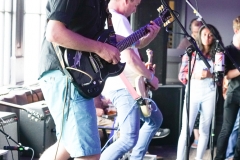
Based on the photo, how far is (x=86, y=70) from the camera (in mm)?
2418

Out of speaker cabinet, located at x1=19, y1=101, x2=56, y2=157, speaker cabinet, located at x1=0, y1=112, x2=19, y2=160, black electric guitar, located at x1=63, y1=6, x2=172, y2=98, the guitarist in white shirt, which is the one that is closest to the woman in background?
the guitarist in white shirt

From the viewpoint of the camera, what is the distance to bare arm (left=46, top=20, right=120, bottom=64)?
2285mm

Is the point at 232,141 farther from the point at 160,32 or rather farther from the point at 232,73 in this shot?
the point at 160,32

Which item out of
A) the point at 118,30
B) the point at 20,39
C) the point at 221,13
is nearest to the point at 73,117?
the point at 118,30

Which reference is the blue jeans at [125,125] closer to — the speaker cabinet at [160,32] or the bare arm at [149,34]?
the bare arm at [149,34]

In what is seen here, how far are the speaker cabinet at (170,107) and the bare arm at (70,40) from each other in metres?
3.22

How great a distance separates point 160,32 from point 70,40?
11.4ft

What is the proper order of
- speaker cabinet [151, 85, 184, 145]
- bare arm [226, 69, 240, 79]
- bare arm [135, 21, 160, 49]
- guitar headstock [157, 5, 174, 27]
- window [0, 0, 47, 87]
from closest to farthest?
bare arm [135, 21, 160, 49] → guitar headstock [157, 5, 174, 27] → bare arm [226, 69, 240, 79] → speaker cabinet [151, 85, 184, 145] → window [0, 0, 47, 87]

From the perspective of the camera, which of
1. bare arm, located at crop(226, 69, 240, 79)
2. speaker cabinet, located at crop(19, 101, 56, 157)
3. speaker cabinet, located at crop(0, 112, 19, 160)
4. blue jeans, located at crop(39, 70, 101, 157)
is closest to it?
blue jeans, located at crop(39, 70, 101, 157)

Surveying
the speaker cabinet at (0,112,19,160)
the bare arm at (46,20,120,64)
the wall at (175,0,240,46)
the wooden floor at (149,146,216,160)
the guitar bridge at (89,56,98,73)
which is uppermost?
the wall at (175,0,240,46)

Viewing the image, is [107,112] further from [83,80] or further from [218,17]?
[218,17]

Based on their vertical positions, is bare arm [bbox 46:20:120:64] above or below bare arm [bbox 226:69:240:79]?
above

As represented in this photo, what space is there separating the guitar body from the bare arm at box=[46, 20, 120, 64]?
57 millimetres

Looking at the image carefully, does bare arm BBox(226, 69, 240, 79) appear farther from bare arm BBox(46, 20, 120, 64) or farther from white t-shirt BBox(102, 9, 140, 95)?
Answer: bare arm BBox(46, 20, 120, 64)
